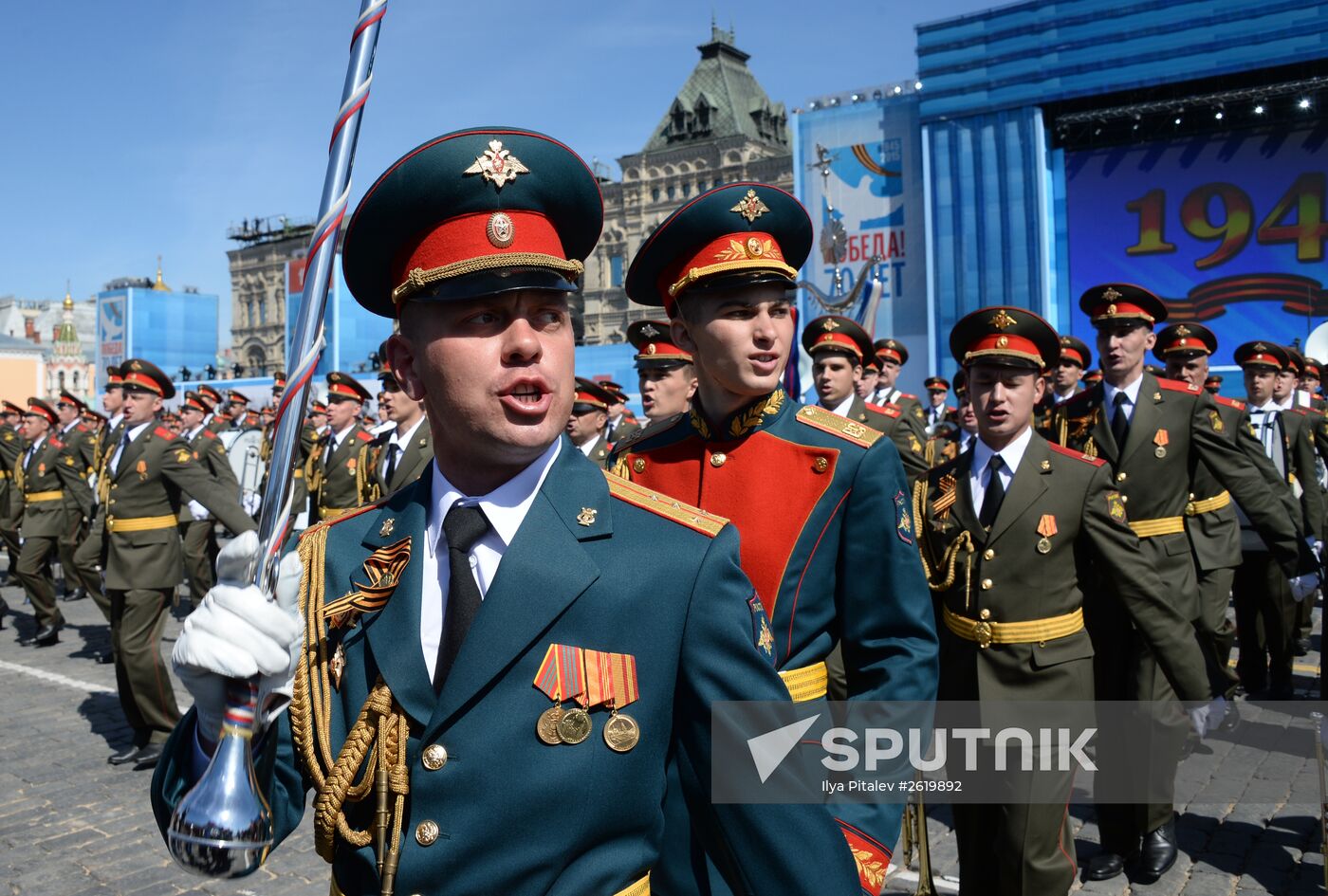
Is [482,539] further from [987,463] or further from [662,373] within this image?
[662,373]

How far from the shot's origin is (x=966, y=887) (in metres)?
4.46

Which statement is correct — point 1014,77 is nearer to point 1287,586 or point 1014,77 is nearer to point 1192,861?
point 1287,586

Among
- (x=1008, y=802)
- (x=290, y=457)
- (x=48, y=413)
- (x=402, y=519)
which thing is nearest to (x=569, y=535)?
(x=402, y=519)

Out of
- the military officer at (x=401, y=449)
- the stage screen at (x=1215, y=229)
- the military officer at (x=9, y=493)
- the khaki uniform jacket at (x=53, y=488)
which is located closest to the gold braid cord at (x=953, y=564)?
the military officer at (x=401, y=449)

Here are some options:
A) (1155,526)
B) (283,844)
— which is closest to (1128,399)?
(1155,526)

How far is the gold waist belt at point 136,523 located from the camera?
8.10 metres

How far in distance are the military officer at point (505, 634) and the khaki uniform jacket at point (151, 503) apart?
6263mm

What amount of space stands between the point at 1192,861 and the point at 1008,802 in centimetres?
179

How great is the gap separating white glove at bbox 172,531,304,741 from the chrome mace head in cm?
3

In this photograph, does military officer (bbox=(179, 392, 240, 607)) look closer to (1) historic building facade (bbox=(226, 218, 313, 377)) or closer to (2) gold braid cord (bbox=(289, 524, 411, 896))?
(2) gold braid cord (bbox=(289, 524, 411, 896))

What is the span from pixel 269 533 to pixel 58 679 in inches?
382

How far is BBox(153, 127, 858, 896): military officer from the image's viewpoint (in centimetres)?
179

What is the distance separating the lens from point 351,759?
1803 mm

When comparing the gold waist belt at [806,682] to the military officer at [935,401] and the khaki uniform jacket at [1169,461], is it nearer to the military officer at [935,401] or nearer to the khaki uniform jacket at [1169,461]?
the khaki uniform jacket at [1169,461]
